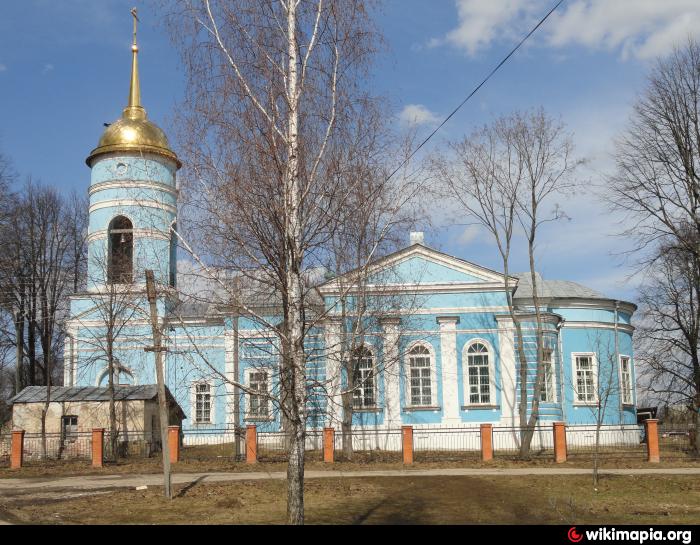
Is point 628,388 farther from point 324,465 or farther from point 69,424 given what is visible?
point 69,424

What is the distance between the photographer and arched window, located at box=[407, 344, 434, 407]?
91.6 ft

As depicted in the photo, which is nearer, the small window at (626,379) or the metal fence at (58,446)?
the metal fence at (58,446)

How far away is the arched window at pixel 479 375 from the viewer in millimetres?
28062

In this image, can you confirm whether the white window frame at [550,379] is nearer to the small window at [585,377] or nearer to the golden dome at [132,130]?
the small window at [585,377]

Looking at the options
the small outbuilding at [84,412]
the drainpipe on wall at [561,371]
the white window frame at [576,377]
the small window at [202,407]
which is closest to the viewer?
the small outbuilding at [84,412]

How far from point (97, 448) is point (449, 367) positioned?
12.3m

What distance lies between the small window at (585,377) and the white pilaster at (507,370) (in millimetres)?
4400

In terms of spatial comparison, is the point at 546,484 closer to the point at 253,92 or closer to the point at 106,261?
the point at 253,92

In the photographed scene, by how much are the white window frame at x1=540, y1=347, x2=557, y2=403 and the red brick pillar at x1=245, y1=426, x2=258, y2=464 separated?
11.2m

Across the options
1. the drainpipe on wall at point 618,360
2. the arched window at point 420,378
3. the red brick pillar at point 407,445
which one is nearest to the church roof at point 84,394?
the arched window at point 420,378

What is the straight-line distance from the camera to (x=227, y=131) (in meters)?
9.84

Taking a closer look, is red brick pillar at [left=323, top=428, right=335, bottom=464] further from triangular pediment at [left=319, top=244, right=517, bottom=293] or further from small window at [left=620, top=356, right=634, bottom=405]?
small window at [left=620, top=356, right=634, bottom=405]
